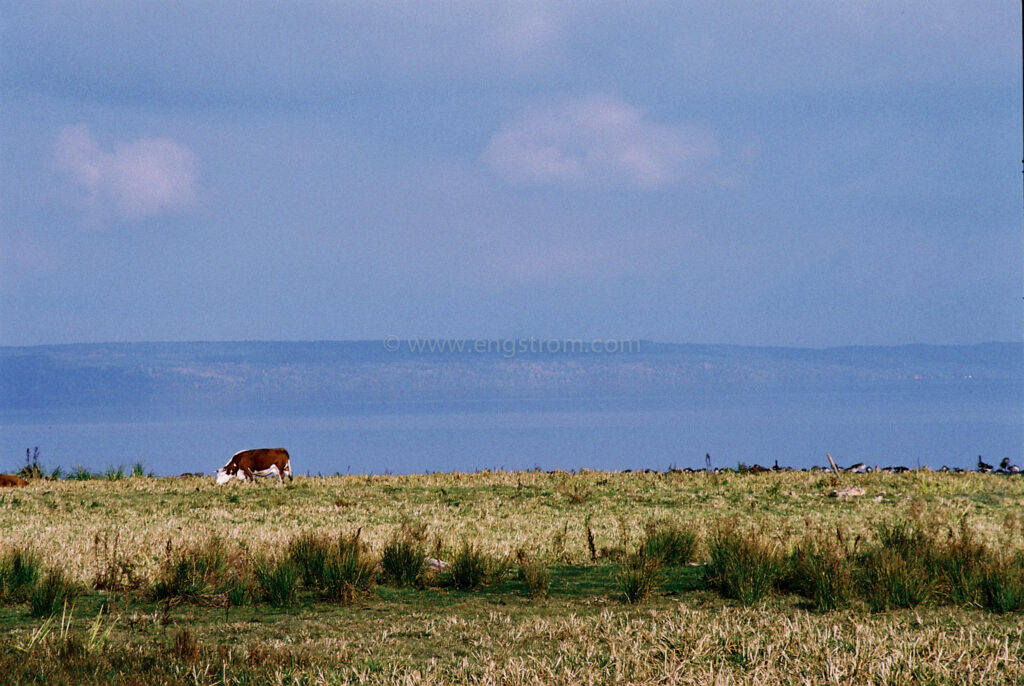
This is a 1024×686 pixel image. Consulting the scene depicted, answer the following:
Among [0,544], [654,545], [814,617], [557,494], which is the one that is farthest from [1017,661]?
[557,494]

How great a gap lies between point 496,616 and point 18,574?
521 centimetres

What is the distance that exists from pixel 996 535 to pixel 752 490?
6.69 meters

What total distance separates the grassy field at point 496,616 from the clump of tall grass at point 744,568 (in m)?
0.08

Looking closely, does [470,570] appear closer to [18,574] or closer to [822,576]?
[822,576]

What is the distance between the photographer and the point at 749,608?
380 inches

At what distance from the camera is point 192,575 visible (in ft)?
34.0

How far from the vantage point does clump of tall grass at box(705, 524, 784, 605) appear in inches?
400

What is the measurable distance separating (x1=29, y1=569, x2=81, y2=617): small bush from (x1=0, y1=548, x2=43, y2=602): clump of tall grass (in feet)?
1.22

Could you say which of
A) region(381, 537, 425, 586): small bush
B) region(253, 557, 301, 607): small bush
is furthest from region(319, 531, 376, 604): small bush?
region(381, 537, 425, 586): small bush

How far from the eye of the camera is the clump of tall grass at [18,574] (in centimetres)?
1034

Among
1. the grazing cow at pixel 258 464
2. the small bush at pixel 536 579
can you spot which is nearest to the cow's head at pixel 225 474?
the grazing cow at pixel 258 464

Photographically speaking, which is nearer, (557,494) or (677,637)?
(677,637)

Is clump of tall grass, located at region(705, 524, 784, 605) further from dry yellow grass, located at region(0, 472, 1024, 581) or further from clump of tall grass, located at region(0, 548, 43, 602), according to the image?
clump of tall grass, located at region(0, 548, 43, 602)

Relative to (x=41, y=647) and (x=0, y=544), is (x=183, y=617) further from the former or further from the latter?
(x=0, y=544)
